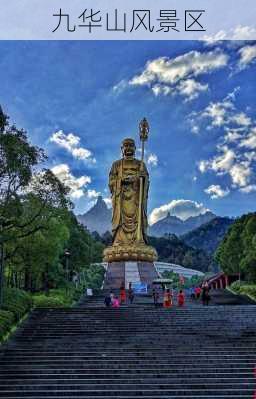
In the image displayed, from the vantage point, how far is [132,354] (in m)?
15.3

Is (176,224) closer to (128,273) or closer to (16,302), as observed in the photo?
(128,273)

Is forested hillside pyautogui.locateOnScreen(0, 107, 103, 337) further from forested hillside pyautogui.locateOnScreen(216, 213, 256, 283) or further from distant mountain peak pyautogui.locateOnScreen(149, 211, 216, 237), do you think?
distant mountain peak pyautogui.locateOnScreen(149, 211, 216, 237)

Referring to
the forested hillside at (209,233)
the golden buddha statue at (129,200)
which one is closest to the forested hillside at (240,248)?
the golden buddha statue at (129,200)

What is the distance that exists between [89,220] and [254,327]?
122 meters

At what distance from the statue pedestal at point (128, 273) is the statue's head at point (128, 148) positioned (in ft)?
25.1

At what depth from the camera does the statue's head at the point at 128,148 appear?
40156 mm

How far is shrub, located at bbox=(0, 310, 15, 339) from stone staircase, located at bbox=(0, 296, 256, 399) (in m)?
0.35

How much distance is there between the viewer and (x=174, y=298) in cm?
2747

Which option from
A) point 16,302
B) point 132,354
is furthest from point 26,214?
point 132,354

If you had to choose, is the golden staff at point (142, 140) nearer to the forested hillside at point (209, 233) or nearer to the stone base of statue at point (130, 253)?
the stone base of statue at point (130, 253)

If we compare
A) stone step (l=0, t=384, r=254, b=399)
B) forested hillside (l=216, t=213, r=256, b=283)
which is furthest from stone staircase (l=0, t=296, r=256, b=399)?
forested hillside (l=216, t=213, r=256, b=283)

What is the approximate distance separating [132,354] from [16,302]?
617 centimetres

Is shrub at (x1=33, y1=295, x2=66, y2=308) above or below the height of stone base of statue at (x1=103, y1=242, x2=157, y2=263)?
below

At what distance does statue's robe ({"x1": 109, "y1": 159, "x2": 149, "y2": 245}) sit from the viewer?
39.0 metres
